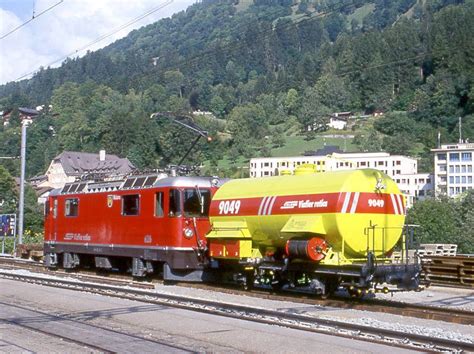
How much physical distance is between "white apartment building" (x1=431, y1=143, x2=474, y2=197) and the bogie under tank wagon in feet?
341

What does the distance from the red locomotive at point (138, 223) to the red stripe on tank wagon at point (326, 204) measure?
2.85 metres

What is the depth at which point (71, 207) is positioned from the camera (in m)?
29.1

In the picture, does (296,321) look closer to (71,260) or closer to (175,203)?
(175,203)

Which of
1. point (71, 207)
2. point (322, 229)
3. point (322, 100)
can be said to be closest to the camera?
point (322, 229)

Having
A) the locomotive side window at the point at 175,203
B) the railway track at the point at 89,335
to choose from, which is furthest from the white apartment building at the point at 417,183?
the railway track at the point at 89,335

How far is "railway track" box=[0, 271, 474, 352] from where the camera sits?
39.7ft

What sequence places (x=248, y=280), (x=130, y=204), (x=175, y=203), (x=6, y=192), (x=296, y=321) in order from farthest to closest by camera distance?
(x=6, y=192) → (x=130, y=204) → (x=175, y=203) → (x=248, y=280) → (x=296, y=321)

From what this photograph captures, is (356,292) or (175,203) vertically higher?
(175,203)

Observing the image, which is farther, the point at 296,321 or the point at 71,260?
the point at 71,260

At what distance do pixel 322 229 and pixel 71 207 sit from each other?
1420 cm

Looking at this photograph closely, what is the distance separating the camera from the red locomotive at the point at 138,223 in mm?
22562

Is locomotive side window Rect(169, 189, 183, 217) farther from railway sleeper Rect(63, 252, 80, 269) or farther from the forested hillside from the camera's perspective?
the forested hillside

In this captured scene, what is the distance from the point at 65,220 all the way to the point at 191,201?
865 centimetres

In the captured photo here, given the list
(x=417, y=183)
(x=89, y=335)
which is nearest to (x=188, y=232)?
(x=89, y=335)
